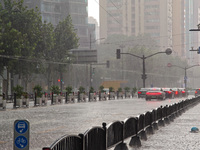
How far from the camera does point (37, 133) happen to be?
15.0 meters

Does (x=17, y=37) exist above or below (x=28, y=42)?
above

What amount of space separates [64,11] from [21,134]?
425 ft

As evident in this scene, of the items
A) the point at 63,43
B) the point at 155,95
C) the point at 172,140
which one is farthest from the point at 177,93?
the point at 172,140

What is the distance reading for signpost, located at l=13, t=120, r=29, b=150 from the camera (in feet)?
19.9

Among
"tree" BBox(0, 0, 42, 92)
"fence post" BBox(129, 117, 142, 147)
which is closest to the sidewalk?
"fence post" BBox(129, 117, 142, 147)

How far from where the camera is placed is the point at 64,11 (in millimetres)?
134000

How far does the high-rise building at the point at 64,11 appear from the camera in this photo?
127 metres

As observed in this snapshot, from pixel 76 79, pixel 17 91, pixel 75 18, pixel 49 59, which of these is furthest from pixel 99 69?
pixel 17 91

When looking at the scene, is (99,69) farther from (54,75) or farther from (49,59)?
(49,59)

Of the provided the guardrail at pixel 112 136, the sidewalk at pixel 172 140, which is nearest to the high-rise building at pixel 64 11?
the sidewalk at pixel 172 140

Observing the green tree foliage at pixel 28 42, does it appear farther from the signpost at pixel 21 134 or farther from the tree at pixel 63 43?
the signpost at pixel 21 134

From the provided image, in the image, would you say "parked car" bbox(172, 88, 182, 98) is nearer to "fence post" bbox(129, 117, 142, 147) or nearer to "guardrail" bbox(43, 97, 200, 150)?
"guardrail" bbox(43, 97, 200, 150)

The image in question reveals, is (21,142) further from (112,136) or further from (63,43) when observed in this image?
(63,43)

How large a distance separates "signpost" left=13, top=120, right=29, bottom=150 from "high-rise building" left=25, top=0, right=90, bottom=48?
109 m
